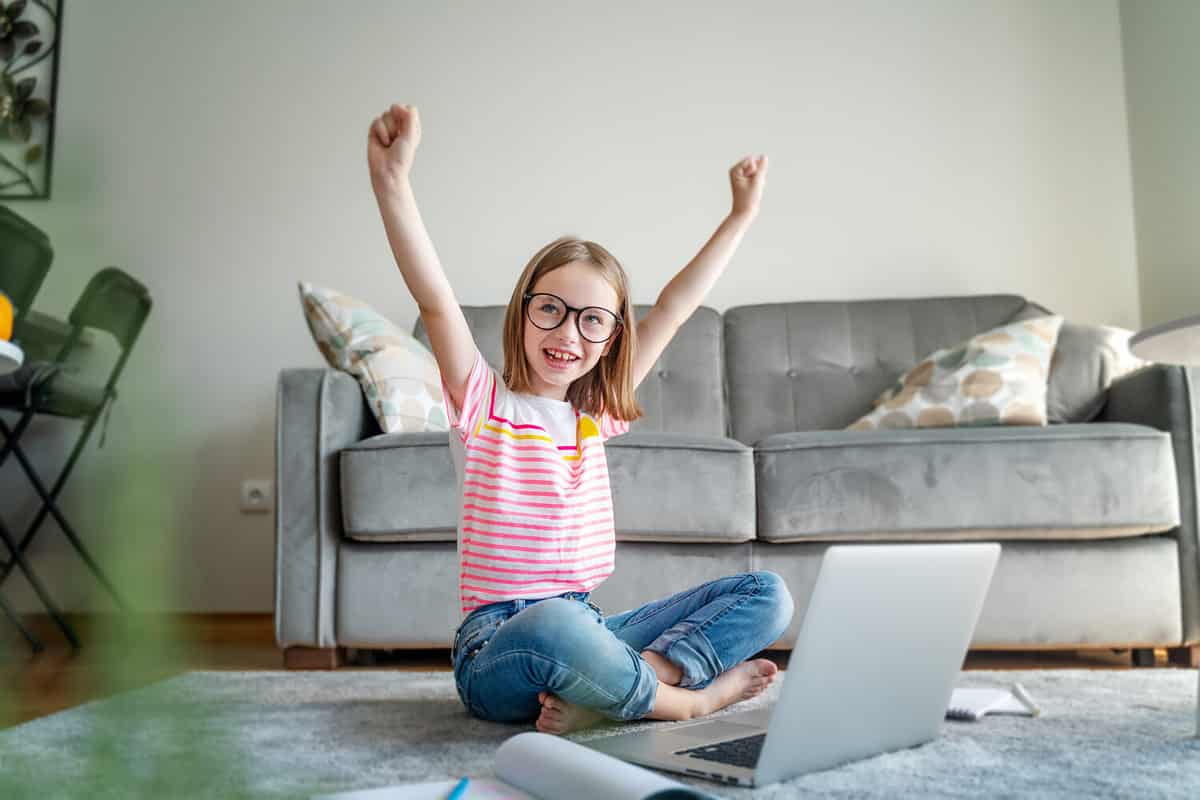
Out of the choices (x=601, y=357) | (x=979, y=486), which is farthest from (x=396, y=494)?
(x=979, y=486)

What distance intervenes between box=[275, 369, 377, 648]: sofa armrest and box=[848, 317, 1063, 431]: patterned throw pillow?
1.10m

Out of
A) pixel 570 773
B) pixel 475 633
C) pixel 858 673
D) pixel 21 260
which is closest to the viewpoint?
pixel 21 260

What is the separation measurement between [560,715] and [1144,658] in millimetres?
1278

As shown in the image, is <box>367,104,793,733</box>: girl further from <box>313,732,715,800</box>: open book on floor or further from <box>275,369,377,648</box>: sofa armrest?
<box>275,369,377,648</box>: sofa armrest

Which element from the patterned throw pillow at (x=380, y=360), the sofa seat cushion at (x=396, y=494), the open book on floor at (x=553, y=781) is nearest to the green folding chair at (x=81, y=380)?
the open book on floor at (x=553, y=781)

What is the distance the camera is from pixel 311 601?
1.90 m

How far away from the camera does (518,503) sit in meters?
1.23

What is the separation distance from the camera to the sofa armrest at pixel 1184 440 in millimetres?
1878

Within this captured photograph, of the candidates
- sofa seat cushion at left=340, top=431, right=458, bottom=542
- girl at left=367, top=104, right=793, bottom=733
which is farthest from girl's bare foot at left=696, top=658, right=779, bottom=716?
sofa seat cushion at left=340, top=431, right=458, bottom=542

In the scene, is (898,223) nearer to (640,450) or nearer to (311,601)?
(640,450)

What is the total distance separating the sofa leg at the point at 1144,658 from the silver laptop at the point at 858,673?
41.2 inches

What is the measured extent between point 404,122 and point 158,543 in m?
0.68

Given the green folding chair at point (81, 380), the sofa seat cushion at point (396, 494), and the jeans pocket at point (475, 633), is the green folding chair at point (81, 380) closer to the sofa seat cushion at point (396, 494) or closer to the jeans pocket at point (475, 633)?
the jeans pocket at point (475, 633)

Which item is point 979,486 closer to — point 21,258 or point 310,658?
point 310,658
